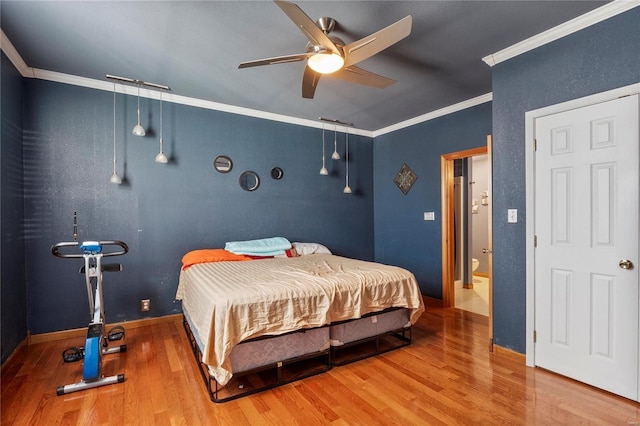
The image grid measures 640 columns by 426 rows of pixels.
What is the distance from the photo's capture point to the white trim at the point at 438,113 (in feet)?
12.3

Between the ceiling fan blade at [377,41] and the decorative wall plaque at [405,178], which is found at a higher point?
the ceiling fan blade at [377,41]

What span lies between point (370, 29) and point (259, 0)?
2.78ft

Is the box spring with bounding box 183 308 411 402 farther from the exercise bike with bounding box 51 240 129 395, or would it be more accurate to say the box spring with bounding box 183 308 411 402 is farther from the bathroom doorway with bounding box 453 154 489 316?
the bathroom doorway with bounding box 453 154 489 316

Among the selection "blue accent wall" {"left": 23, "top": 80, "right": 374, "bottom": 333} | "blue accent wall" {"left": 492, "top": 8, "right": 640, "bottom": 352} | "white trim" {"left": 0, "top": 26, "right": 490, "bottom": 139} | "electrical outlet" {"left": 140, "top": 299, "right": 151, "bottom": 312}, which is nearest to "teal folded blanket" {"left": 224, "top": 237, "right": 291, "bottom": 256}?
"blue accent wall" {"left": 23, "top": 80, "right": 374, "bottom": 333}

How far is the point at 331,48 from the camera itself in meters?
1.94

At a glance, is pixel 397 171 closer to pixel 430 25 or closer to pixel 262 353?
pixel 430 25

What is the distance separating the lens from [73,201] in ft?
10.5

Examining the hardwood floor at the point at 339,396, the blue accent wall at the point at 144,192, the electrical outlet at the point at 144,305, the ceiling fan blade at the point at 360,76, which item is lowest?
the hardwood floor at the point at 339,396

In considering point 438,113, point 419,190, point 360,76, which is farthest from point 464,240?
point 360,76

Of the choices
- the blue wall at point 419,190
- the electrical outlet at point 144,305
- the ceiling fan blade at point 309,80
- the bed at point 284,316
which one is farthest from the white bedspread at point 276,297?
the blue wall at point 419,190

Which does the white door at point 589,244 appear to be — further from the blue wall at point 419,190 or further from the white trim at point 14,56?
the white trim at point 14,56

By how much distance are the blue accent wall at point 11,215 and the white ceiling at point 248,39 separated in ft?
1.25

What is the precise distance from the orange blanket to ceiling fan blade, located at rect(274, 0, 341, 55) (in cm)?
248

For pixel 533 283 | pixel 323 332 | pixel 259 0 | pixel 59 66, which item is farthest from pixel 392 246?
pixel 59 66
